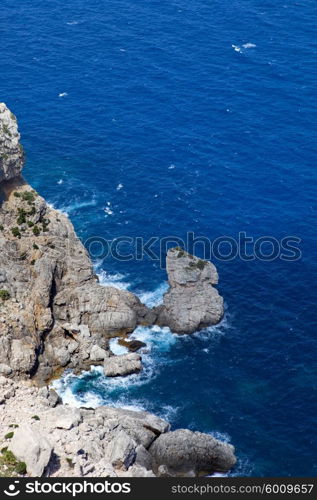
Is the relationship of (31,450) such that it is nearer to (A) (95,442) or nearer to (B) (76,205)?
(A) (95,442)

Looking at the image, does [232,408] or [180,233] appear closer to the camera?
[232,408]

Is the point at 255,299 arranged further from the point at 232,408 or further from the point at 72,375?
the point at 72,375

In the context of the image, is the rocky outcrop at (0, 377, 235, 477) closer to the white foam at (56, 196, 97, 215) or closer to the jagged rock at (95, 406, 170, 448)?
the jagged rock at (95, 406, 170, 448)

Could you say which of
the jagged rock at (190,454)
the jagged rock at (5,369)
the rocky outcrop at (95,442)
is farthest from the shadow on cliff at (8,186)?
the jagged rock at (190,454)

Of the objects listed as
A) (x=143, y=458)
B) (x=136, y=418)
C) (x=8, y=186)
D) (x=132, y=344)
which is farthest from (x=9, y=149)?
(x=143, y=458)

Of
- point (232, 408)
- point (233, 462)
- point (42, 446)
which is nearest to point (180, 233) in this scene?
point (232, 408)

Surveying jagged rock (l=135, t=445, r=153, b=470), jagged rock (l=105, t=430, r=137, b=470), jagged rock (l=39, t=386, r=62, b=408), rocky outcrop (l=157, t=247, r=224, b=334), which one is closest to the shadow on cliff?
rocky outcrop (l=157, t=247, r=224, b=334)
